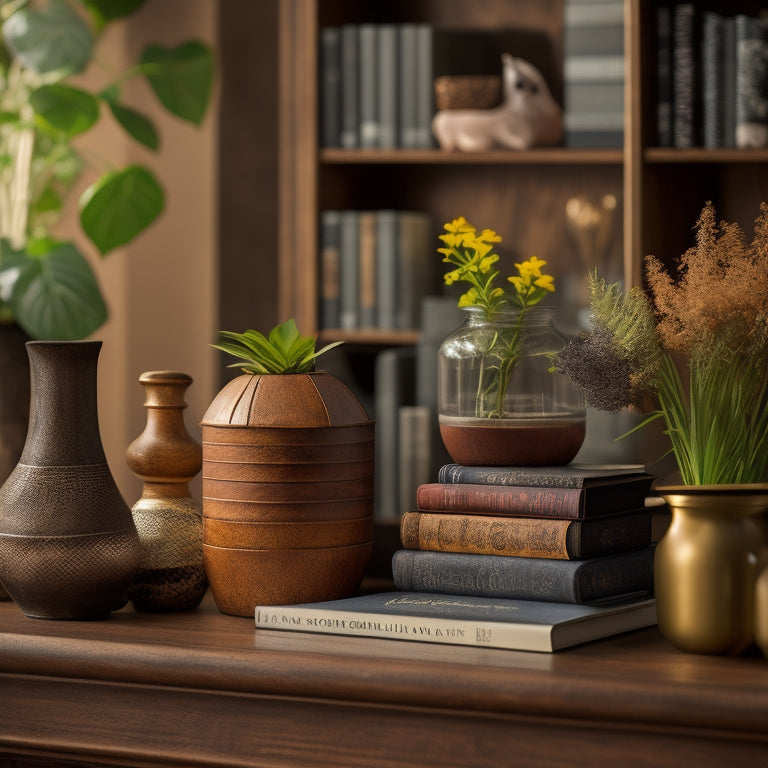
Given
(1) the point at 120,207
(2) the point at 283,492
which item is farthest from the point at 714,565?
(1) the point at 120,207

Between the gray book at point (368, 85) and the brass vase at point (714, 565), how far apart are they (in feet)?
5.68

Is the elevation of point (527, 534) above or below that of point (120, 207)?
below

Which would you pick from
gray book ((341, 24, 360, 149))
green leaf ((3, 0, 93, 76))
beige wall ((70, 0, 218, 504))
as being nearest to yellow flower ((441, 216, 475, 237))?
green leaf ((3, 0, 93, 76))

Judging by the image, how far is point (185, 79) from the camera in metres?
2.27

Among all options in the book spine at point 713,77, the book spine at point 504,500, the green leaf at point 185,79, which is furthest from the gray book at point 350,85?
the book spine at point 504,500

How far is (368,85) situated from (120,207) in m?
0.68

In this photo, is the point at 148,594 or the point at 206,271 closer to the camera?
the point at 148,594

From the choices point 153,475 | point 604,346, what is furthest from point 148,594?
point 604,346

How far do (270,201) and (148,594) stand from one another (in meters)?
1.86

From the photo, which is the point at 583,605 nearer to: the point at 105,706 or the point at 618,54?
the point at 105,706

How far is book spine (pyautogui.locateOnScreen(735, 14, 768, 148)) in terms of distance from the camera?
229 centimetres

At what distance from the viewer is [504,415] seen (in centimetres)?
101

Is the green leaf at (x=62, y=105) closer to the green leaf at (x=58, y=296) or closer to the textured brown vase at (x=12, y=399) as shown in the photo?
the green leaf at (x=58, y=296)

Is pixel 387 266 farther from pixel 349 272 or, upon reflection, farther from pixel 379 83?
pixel 379 83
